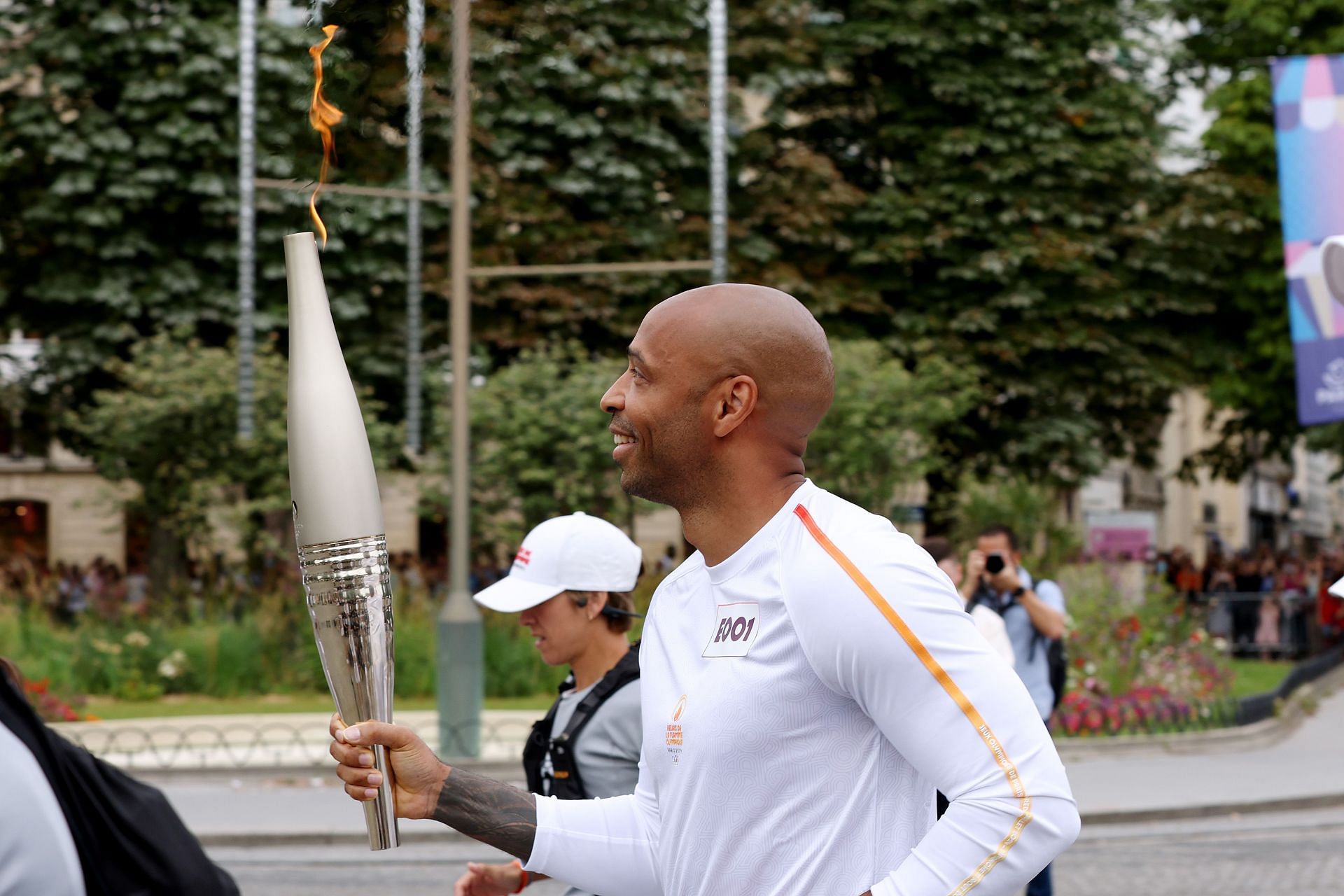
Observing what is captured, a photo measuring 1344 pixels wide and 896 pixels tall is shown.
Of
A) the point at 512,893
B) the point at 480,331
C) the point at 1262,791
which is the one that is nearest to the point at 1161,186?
the point at 480,331

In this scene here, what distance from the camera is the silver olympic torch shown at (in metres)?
2.04

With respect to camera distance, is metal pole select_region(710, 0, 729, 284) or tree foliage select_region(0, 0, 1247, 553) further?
tree foliage select_region(0, 0, 1247, 553)

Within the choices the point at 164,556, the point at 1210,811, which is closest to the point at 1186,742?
the point at 1210,811

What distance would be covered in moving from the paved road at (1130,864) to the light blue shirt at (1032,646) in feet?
5.91

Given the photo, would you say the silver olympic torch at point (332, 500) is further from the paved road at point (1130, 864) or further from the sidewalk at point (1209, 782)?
the sidewalk at point (1209, 782)

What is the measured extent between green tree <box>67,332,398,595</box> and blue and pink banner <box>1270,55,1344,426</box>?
543 inches

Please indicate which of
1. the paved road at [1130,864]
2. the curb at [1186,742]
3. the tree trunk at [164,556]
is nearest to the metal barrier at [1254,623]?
the curb at [1186,742]

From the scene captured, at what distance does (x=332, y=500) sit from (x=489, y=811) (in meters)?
0.72

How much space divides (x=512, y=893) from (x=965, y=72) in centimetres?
2735

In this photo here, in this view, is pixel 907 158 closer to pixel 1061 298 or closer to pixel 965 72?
pixel 965 72

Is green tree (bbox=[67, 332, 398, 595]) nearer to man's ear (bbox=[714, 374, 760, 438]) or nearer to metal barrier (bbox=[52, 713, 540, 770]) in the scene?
metal barrier (bbox=[52, 713, 540, 770])

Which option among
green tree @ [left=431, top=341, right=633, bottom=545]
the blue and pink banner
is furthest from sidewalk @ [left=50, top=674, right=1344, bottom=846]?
green tree @ [left=431, top=341, right=633, bottom=545]

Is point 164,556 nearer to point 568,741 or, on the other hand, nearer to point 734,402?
point 568,741

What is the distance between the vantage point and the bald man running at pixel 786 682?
201 cm
